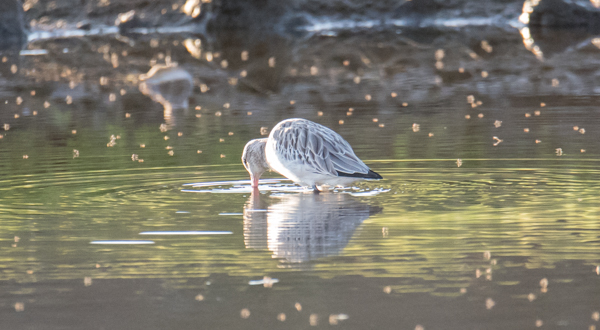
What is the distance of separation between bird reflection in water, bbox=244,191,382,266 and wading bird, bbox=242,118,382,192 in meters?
0.21

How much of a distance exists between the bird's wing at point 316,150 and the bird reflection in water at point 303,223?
0.29m

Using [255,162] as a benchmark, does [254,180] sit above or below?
below

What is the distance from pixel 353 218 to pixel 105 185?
9.29 ft

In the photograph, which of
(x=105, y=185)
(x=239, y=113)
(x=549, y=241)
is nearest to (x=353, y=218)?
(x=549, y=241)

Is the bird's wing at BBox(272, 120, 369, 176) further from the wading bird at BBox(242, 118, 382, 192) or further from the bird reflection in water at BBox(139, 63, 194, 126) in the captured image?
the bird reflection in water at BBox(139, 63, 194, 126)

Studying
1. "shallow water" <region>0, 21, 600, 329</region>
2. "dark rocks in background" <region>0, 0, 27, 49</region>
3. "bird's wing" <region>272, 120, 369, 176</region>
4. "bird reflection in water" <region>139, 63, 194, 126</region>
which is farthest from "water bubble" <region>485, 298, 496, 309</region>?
"dark rocks in background" <region>0, 0, 27, 49</region>

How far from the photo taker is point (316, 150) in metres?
8.93

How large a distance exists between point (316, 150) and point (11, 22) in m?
28.2

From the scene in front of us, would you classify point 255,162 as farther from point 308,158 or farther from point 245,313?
point 245,313

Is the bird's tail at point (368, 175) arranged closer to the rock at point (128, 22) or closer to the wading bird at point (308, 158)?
the wading bird at point (308, 158)

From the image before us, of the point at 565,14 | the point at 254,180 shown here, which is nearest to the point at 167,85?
the point at 254,180

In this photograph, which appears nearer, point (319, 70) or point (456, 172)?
point (456, 172)

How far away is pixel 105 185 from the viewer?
954 centimetres

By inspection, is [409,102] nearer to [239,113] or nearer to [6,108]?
[239,113]
